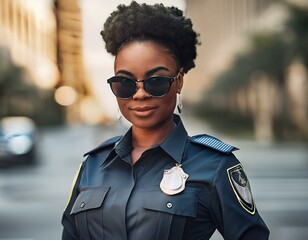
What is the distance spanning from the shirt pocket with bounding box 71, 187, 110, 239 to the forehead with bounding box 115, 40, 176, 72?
29cm

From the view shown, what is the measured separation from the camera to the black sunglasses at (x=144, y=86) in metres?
1.48

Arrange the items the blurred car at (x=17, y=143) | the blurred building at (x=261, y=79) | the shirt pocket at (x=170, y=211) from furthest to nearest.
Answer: the blurred building at (x=261, y=79), the blurred car at (x=17, y=143), the shirt pocket at (x=170, y=211)

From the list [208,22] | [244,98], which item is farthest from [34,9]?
[208,22]

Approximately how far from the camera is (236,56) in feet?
105

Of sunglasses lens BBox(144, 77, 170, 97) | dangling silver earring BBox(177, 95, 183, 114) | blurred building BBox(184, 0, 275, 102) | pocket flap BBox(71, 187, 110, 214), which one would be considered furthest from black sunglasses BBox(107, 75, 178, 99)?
blurred building BBox(184, 0, 275, 102)

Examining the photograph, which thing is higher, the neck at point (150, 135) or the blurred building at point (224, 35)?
the blurred building at point (224, 35)

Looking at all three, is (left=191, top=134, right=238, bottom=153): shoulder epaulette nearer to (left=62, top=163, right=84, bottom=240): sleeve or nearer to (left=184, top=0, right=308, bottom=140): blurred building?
(left=62, top=163, right=84, bottom=240): sleeve

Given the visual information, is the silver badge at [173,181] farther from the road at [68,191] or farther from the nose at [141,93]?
the road at [68,191]

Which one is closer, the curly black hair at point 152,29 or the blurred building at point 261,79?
the curly black hair at point 152,29

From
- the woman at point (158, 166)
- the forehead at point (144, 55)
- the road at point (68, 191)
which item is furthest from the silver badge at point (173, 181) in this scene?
the road at point (68, 191)

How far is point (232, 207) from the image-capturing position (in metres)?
1.49

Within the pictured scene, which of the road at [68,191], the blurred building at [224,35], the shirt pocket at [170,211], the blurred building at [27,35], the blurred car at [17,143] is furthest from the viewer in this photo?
the blurred building at [224,35]

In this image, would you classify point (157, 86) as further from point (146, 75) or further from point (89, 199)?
point (89, 199)

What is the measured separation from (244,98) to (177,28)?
31.7 m
